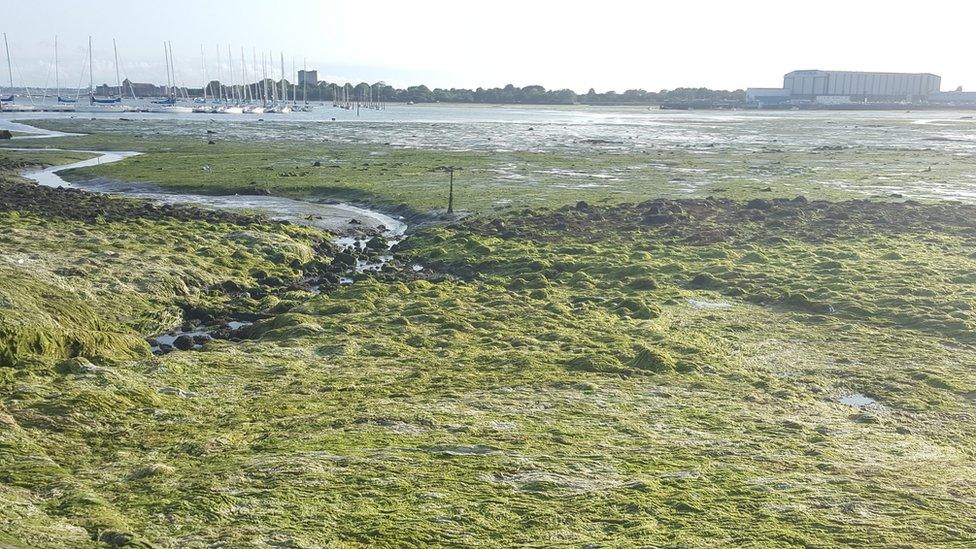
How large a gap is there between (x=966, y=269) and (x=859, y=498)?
57.6 feet

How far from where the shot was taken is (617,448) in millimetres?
11812

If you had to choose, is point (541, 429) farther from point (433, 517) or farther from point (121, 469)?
A: point (121, 469)

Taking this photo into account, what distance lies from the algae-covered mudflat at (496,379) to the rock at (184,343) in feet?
2.12

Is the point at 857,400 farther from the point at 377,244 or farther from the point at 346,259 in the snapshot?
the point at 377,244

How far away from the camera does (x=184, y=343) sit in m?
17.3

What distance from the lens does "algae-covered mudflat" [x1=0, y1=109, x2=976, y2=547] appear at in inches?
376

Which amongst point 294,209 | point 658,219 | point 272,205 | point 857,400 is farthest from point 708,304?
point 272,205

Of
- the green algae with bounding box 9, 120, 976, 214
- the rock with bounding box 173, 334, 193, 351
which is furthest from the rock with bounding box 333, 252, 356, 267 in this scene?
the green algae with bounding box 9, 120, 976, 214

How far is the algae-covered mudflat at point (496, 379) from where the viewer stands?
955cm

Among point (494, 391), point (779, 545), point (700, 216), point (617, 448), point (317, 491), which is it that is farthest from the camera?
point (700, 216)

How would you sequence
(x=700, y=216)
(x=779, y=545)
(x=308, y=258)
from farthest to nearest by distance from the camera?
(x=700, y=216) < (x=308, y=258) < (x=779, y=545)

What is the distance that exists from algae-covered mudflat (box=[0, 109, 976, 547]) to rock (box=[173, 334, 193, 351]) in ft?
2.12

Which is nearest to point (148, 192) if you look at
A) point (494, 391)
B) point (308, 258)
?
point (308, 258)

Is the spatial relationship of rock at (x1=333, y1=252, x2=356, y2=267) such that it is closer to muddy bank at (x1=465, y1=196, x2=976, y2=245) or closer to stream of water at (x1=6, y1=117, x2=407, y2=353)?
stream of water at (x1=6, y1=117, x2=407, y2=353)
